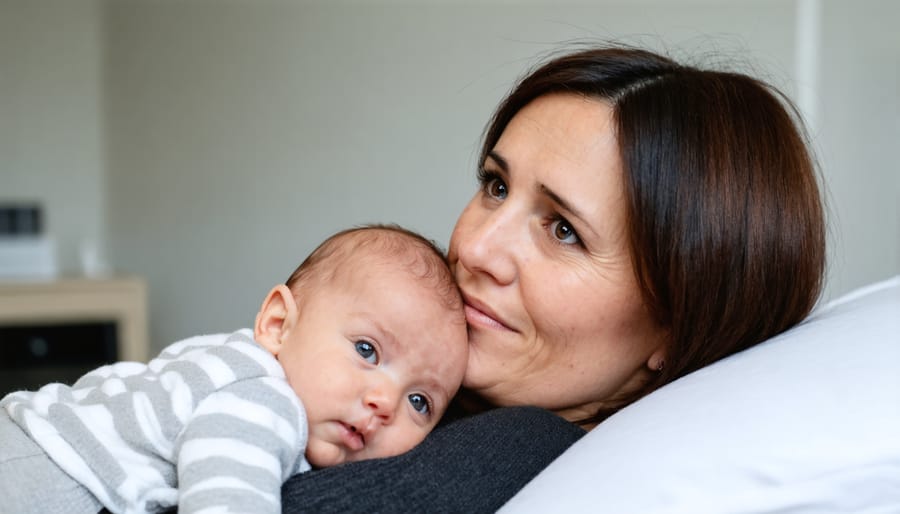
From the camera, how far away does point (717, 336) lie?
1166 millimetres

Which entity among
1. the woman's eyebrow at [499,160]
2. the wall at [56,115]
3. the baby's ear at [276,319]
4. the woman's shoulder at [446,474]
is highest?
the woman's eyebrow at [499,160]

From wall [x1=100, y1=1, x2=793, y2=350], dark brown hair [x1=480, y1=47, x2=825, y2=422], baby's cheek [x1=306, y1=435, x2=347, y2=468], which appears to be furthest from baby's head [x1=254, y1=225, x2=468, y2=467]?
wall [x1=100, y1=1, x2=793, y2=350]

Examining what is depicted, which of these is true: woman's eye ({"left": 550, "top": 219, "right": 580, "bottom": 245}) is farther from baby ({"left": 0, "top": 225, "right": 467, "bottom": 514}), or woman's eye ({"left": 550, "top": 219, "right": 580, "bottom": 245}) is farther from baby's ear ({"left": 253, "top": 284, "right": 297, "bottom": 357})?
baby's ear ({"left": 253, "top": 284, "right": 297, "bottom": 357})

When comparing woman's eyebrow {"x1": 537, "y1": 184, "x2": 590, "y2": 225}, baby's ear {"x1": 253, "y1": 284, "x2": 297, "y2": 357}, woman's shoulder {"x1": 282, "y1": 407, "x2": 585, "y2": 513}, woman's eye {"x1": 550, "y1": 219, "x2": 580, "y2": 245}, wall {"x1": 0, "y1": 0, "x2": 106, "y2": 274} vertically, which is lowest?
wall {"x1": 0, "y1": 0, "x2": 106, "y2": 274}

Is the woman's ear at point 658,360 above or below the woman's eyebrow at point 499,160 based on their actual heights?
below

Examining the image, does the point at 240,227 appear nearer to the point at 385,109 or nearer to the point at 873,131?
the point at 385,109

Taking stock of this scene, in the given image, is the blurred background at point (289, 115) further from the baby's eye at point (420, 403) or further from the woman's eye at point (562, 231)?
the baby's eye at point (420, 403)

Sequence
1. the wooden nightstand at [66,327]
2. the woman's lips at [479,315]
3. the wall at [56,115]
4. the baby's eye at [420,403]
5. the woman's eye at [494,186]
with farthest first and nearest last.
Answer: the wall at [56,115] < the wooden nightstand at [66,327] < the woman's eye at [494,186] < the woman's lips at [479,315] < the baby's eye at [420,403]

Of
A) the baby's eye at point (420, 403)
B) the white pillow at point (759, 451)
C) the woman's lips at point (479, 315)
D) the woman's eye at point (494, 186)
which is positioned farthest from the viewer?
the woman's eye at point (494, 186)

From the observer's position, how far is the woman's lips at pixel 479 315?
1192 millimetres

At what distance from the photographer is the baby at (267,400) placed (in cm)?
87

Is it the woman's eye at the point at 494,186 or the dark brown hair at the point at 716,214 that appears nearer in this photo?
the dark brown hair at the point at 716,214

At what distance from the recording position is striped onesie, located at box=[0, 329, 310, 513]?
0.84 m

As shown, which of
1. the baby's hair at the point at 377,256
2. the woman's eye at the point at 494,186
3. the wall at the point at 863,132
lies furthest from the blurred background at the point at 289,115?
the baby's hair at the point at 377,256
